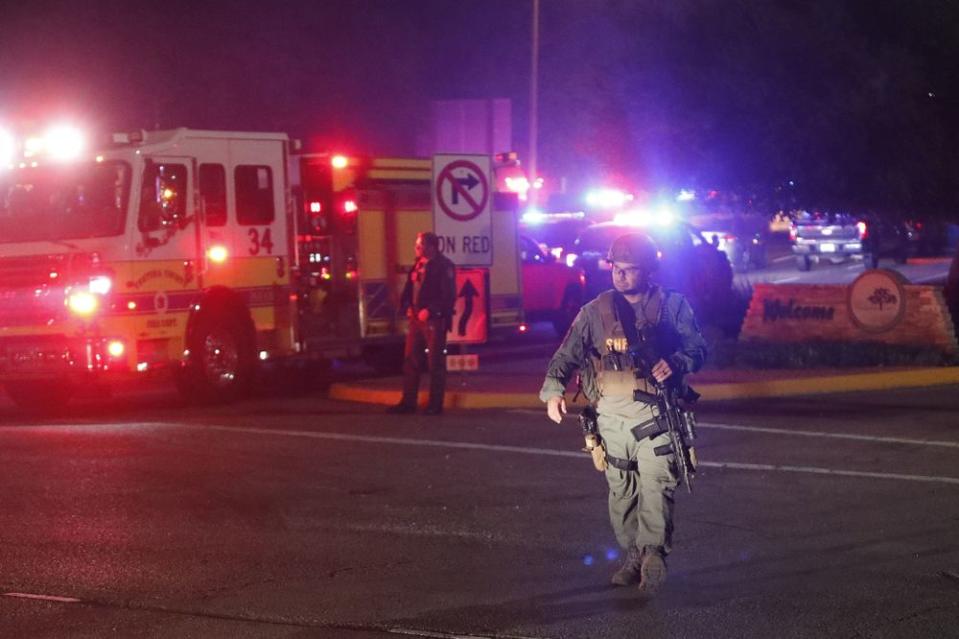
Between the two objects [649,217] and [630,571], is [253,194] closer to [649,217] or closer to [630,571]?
[649,217]

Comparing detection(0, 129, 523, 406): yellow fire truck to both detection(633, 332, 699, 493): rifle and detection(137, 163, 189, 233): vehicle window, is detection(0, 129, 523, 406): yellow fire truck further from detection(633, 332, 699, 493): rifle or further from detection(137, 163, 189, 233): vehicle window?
detection(633, 332, 699, 493): rifle

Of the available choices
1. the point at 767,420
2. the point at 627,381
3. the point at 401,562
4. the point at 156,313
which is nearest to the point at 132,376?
the point at 156,313

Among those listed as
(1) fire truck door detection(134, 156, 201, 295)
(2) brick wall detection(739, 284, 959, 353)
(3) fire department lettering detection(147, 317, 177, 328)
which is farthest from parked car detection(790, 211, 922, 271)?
(3) fire department lettering detection(147, 317, 177, 328)

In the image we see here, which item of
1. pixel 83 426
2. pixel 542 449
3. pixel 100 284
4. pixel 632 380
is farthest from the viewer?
pixel 100 284

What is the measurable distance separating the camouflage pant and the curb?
27.1ft

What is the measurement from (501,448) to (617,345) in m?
5.55

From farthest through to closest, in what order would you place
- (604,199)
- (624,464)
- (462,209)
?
(604,199) < (462,209) < (624,464)

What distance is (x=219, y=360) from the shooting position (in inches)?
677

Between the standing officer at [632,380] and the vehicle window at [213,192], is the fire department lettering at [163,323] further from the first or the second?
the standing officer at [632,380]

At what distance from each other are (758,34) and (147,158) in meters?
8.20

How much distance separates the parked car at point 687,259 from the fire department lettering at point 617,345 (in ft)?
55.7

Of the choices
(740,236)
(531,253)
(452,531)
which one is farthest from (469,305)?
(740,236)

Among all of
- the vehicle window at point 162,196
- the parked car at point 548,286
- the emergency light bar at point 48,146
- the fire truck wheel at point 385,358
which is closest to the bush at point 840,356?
the fire truck wheel at point 385,358

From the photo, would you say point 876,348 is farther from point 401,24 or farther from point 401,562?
point 401,24
